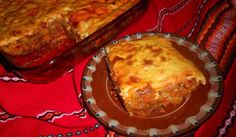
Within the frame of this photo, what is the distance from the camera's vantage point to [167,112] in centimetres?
185

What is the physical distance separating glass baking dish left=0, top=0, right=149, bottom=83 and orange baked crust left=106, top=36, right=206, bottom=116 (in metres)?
0.20

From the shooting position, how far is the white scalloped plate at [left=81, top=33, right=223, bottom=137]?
1.74 meters

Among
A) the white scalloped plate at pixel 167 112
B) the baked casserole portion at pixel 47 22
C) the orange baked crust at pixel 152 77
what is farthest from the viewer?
the baked casserole portion at pixel 47 22

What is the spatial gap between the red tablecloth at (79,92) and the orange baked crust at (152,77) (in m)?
0.25

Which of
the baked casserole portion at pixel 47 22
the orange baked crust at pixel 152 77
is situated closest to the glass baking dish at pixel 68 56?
the baked casserole portion at pixel 47 22

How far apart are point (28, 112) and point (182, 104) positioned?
103cm

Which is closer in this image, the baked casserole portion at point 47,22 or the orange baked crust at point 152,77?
the orange baked crust at point 152,77

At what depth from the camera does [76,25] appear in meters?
2.33

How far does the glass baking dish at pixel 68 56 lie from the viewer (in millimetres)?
1983

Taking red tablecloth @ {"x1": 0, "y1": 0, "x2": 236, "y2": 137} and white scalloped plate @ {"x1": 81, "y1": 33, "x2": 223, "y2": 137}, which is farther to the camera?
red tablecloth @ {"x1": 0, "y1": 0, "x2": 236, "y2": 137}

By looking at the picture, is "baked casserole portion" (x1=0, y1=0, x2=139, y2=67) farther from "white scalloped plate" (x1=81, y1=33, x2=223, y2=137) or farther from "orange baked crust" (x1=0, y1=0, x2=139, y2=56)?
"white scalloped plate" (x1=81, y1=33, x2=223, y2=137)

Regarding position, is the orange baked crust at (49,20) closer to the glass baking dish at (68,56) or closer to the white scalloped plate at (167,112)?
the glass baking dish at (68,56)

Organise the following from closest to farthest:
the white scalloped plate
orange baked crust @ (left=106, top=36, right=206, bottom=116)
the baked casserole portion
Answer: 1. the white scalloped plate
2. orange baked crust @ (left=106, top=36, right=206, bottom=116)
3. the baked casserole portion

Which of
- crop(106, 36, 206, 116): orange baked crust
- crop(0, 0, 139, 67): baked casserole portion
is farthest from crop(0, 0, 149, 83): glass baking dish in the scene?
crop(106, 36, 206, 116): orange baked crust
